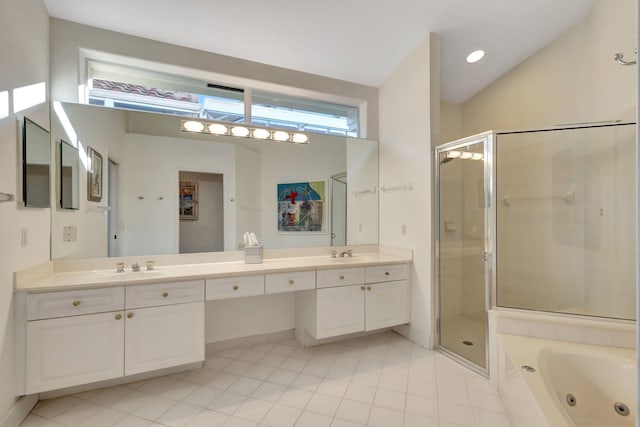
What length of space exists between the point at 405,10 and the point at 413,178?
1.36m

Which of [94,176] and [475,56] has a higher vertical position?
[475,56]

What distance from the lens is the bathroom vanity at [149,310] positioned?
1.54 m

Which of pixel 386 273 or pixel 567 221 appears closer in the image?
pixel 567 221

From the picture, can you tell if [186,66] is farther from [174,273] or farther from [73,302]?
[73,302]

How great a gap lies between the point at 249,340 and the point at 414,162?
2.27 metres

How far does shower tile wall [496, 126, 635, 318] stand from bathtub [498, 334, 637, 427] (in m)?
0.45

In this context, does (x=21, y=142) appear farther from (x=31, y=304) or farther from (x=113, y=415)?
(x=113, y=415)

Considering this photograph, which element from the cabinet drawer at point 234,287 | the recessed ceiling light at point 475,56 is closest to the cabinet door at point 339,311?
the cabinet drawer at point 234,287

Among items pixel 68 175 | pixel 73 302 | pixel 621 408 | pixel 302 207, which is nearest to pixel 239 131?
pixel 302 207

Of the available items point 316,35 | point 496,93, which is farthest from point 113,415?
point 496,93

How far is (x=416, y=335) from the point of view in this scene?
250cm

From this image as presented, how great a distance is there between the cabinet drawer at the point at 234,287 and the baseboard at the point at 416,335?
1.49 metres

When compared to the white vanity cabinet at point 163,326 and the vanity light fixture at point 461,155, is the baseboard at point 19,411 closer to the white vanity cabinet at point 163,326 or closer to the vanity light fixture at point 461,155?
the white vanity cabinet at point 163,326

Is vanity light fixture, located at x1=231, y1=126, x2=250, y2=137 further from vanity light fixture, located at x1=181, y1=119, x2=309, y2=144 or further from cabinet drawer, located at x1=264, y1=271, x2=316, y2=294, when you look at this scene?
cabinet drawer, located at x1=264, y1=271, x2=316, y2=294
